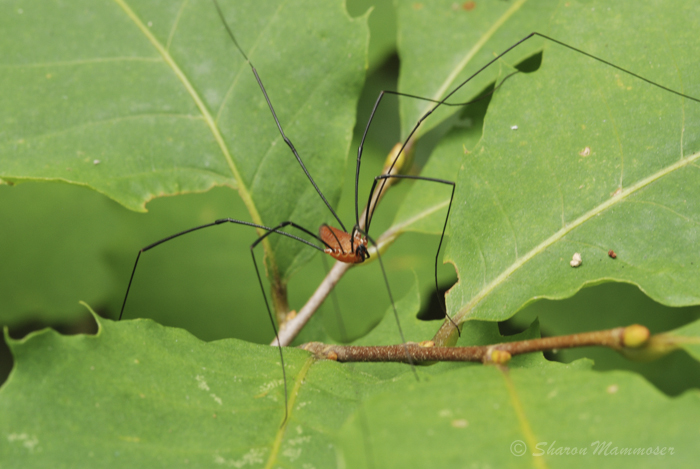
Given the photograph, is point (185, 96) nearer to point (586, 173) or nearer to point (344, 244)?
point (344, 244)

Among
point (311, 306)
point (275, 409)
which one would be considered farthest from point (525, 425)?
point (311, 306)

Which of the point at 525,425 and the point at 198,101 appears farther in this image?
the point at 198,101

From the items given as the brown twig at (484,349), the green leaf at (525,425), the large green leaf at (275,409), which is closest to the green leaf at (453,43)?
the brown twig at (484,349)

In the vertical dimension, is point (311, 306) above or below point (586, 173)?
below

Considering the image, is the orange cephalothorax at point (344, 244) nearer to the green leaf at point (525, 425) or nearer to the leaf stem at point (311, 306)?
the leaf stem at point (311, 306)

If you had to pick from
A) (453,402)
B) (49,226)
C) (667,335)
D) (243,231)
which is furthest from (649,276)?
(49,226)

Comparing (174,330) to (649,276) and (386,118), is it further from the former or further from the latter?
(386,118)
